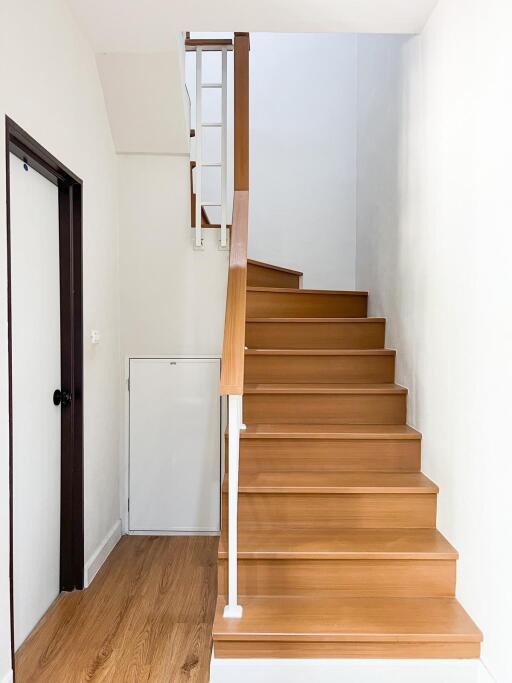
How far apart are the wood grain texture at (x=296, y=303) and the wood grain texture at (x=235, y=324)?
3.04ft

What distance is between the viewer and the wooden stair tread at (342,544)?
6.49 feet

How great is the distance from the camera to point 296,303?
341 cm

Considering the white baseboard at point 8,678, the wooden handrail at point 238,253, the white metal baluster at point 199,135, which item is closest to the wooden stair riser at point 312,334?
the white metal baluster at point 199,135

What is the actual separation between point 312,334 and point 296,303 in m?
0.35

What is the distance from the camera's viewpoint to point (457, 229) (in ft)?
6.56

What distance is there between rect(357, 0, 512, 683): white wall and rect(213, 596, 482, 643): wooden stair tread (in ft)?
0.30

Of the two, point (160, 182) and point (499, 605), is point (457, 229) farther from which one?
point (160, 182)

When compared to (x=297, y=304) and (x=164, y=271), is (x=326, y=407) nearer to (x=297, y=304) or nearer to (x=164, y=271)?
(x=297, y=304)

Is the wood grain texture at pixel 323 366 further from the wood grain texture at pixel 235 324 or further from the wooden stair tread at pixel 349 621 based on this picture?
the wooden stair tread at pixel 349 621

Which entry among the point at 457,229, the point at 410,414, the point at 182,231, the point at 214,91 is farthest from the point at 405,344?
the point at 214,91

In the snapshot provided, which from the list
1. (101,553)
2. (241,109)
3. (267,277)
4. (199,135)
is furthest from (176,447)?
(241,109)

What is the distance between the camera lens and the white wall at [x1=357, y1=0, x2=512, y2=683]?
1637mm

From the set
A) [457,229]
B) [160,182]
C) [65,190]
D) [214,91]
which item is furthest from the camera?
[214,91]

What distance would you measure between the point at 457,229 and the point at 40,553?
214 cm
